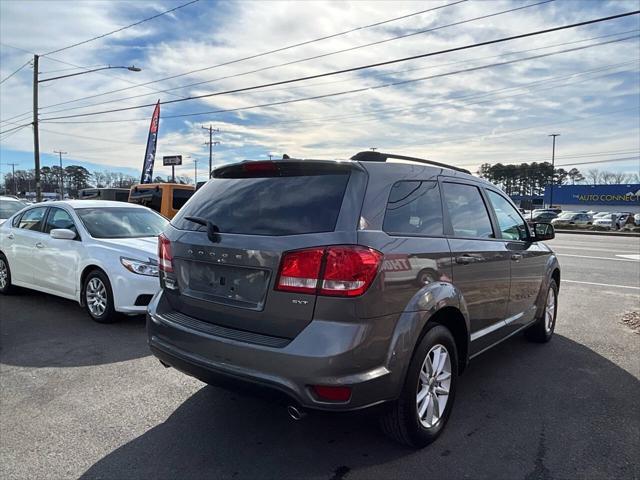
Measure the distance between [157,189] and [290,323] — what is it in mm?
13120

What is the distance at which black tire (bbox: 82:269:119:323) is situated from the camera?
19.2ft

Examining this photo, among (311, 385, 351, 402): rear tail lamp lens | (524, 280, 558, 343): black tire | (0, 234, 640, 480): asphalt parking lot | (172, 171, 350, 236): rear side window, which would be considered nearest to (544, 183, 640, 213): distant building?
(524, 280, 558, 343): black tire

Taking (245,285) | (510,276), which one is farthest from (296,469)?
(510,276)

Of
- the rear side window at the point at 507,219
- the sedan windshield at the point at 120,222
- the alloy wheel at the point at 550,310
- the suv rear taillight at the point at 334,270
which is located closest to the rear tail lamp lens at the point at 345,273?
the suv rear taillight at the point at 334,270

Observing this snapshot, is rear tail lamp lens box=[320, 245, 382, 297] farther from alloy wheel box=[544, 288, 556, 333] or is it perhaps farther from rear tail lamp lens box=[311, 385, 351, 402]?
alloy wheel box=[544, 288, 556, 333]

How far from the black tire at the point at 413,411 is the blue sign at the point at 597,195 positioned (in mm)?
77586

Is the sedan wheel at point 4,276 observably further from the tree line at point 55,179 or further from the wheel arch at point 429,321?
the tree line at point 55,179

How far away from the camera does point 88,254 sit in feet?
20.1

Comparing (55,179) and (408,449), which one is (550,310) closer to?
(408,449)

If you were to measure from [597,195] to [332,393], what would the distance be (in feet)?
272

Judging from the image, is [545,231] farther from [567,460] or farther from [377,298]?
[377,298]

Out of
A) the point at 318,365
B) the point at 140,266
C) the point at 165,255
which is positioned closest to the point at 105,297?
the point at 140,266

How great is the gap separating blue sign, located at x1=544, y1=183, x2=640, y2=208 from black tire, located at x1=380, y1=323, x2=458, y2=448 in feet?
255

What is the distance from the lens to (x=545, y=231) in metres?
5.00
